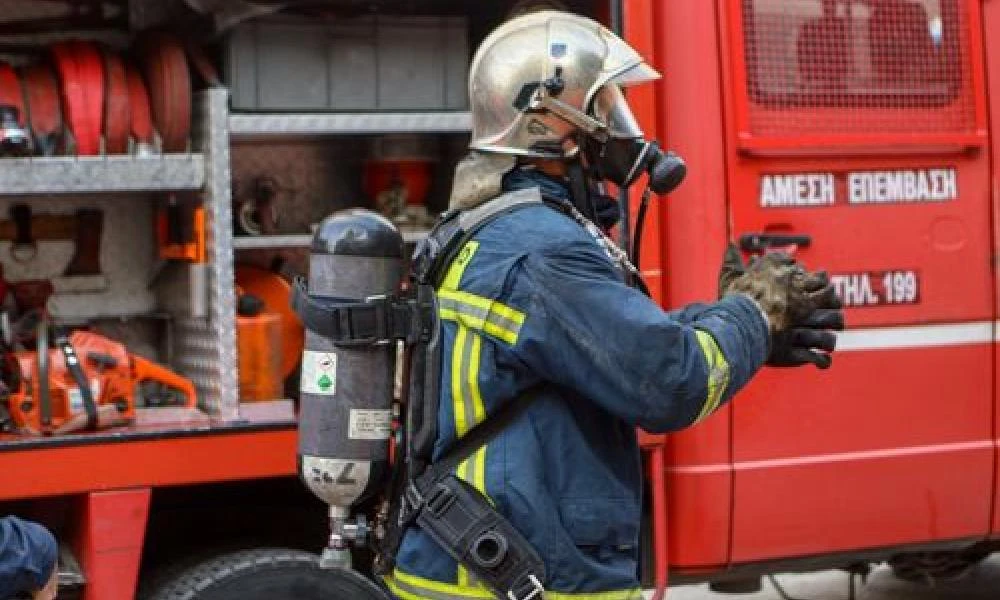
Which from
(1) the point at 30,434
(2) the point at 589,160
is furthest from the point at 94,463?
(2) the point at 589,160

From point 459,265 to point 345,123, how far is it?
1751mm

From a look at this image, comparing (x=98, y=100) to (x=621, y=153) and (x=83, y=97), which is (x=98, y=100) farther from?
(x=621, y=153)

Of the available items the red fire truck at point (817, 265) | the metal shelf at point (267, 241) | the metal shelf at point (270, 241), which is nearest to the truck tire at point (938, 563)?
the red fire truck at point (817, 265)

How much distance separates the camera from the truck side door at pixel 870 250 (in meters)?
5.02

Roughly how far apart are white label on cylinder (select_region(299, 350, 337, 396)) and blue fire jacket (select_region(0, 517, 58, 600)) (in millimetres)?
580

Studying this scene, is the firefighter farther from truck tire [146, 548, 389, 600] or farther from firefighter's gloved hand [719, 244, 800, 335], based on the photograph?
truck tire [146, 548, 389, 600]

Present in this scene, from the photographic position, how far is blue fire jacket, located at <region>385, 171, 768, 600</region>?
3037mm

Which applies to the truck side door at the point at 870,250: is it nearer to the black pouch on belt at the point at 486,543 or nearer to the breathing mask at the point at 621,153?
the breathing mask at the point at 621,153

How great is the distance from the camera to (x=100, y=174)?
15.0 ft

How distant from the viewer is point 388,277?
3.34 metres

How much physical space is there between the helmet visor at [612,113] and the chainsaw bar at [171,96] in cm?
179

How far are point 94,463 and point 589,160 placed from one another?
1.67 metres

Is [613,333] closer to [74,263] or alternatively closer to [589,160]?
[589,160]

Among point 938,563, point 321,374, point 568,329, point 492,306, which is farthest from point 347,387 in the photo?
point 938,563
